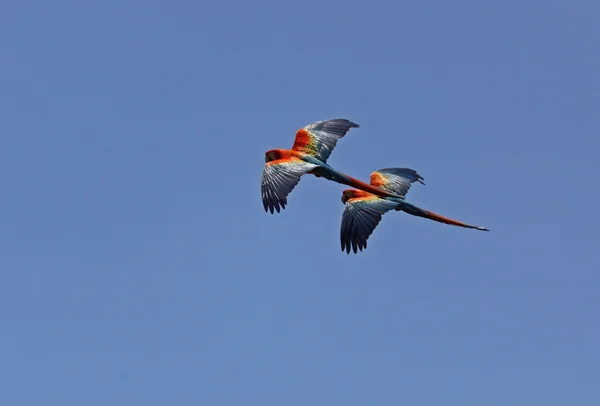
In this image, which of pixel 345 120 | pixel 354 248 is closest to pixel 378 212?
pixel 354 248

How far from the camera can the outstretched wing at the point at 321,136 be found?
180ft

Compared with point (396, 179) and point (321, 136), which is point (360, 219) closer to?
point (321, 136)

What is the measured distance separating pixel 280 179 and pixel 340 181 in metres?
4.33

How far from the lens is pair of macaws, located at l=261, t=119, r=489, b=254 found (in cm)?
5097

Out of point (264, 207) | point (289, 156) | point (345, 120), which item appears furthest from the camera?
point (345, 120)

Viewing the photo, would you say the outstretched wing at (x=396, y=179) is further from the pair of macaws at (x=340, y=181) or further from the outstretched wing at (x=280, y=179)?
the outstretched wing at (x=280, y=179)

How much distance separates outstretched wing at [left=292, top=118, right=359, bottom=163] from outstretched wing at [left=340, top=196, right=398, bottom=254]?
272 cm

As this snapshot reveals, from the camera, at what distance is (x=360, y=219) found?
53875 millimetres

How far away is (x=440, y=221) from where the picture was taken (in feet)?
182

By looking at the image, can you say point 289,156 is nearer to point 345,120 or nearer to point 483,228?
point 345,120

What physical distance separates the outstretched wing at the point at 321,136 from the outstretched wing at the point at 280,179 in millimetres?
2207

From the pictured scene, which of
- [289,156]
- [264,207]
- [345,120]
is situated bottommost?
[264,207]

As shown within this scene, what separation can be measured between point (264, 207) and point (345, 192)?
8274mm

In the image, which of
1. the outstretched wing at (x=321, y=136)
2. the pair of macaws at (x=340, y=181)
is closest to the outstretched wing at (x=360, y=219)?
the pair of macaws at (x=340, y=181)
